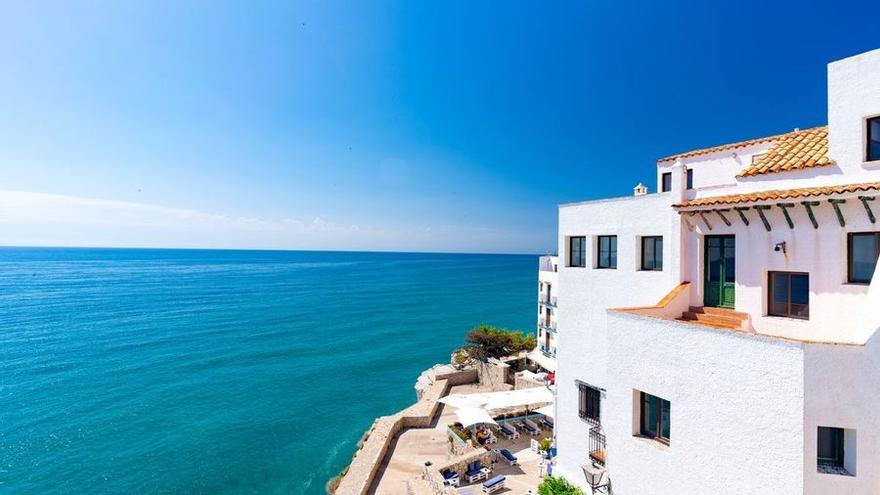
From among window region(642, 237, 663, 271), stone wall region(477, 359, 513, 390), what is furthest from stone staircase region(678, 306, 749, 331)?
stone wall region(477, 359, 513, 390)

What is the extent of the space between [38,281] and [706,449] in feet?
609

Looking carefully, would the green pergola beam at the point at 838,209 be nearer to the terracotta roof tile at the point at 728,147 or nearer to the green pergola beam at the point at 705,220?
the green pergola beam at the point at 705,220

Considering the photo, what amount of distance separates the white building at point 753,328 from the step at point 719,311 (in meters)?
0.05

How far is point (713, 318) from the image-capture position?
11547 mm

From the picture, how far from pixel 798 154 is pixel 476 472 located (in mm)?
19523

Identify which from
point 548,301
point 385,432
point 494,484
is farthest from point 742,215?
point 548,301

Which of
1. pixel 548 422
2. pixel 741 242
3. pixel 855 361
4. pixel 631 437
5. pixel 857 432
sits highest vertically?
pixel 741 242

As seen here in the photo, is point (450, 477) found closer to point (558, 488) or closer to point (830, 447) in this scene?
point (558, 488)

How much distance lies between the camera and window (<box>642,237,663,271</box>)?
13.4m

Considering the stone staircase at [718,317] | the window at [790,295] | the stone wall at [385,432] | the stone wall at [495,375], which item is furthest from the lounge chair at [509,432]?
the window at [790,295]

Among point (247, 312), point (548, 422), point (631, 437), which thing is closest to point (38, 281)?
point (247, 312)

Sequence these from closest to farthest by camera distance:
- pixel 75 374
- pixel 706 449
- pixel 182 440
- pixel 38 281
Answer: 1. pixel 706 449
2. pixel 182 440
3. pixel 75 374
4. pixel 38 281

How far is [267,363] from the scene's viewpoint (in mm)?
50844

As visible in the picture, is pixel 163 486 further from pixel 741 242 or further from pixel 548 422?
pixel 741 242
